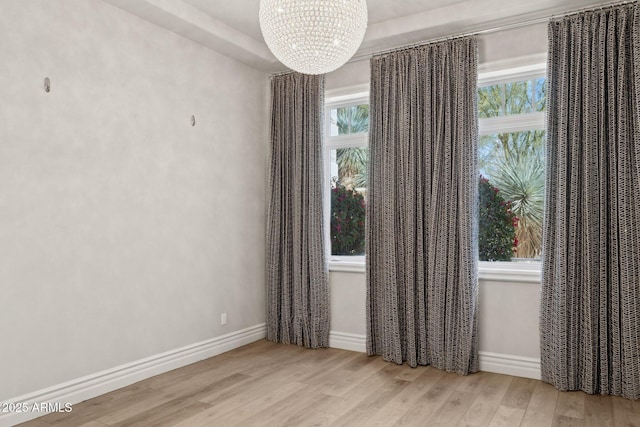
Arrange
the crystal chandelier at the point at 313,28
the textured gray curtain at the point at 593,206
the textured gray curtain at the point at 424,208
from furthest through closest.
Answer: the textured gray curtain at the point at 424,208 < the textured gray curtain at the point at 593,206 < the crystal chandelier at the point at 313,28

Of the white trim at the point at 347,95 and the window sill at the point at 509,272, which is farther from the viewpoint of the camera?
the white trim at the point at 347,95

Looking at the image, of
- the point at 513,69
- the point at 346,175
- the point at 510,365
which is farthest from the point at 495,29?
the point at 510,365

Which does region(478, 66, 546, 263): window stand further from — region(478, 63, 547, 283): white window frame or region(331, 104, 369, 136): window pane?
region(331, 104, 369, 136): window pane

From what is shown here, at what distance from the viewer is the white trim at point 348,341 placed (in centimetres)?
409

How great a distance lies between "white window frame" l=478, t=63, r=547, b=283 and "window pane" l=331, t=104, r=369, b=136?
3.50ft

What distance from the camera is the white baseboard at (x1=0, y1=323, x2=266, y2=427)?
105 inches

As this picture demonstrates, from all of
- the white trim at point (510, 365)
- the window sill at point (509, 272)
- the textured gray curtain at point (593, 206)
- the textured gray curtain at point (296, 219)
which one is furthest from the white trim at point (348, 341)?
the textured gray curtain at point (593, 206)

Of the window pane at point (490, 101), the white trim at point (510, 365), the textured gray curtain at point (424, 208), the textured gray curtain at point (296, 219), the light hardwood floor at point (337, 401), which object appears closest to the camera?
the light hardwood floor at point (337, 401)

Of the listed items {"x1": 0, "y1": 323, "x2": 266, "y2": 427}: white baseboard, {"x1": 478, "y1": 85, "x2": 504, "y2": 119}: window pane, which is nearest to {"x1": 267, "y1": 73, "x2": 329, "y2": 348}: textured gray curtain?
{"x1": 0, "y1": 323, "x2": 266, "y2": 427}: white baseboard

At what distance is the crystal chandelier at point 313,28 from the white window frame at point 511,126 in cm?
186

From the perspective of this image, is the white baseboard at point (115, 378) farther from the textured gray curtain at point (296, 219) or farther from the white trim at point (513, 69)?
the white trim at point (513, 69)

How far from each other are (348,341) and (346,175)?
1.57m

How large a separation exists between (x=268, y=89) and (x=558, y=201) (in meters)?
2.89

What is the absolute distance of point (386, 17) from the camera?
363 cm
